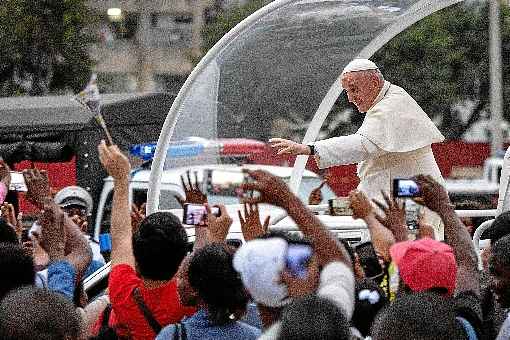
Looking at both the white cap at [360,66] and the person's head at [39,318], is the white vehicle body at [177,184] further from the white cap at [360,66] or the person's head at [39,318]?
the person's head at [39,318]

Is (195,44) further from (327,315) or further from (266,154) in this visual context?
(327,315)

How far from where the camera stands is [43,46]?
28.4 m

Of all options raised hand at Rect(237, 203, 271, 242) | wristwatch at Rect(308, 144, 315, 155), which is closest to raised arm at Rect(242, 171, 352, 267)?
raised hand at Rect(237, 203, 271, 242)

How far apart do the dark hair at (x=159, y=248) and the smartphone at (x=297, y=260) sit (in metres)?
1.07

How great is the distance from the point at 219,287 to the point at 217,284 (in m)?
0.01

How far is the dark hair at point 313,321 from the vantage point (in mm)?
3354

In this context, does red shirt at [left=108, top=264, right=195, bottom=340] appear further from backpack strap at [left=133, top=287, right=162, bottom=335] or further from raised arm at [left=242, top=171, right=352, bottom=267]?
raised arm at [left=242, top=171, right=352, bottom=267]

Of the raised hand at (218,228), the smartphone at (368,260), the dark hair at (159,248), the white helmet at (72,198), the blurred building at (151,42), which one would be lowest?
the blurred building at (151,42)

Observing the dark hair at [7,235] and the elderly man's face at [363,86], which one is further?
the elderly man's face at [363,86]

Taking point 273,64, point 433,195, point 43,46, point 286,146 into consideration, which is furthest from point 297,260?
point 43,46

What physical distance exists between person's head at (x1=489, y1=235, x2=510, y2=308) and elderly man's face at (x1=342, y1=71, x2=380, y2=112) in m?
3.36

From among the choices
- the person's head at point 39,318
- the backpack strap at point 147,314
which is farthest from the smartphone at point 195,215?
the person's head at point 39,318

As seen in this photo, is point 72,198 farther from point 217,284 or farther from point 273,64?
point 217,284

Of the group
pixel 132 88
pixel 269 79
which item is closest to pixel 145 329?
pixel 269 79
